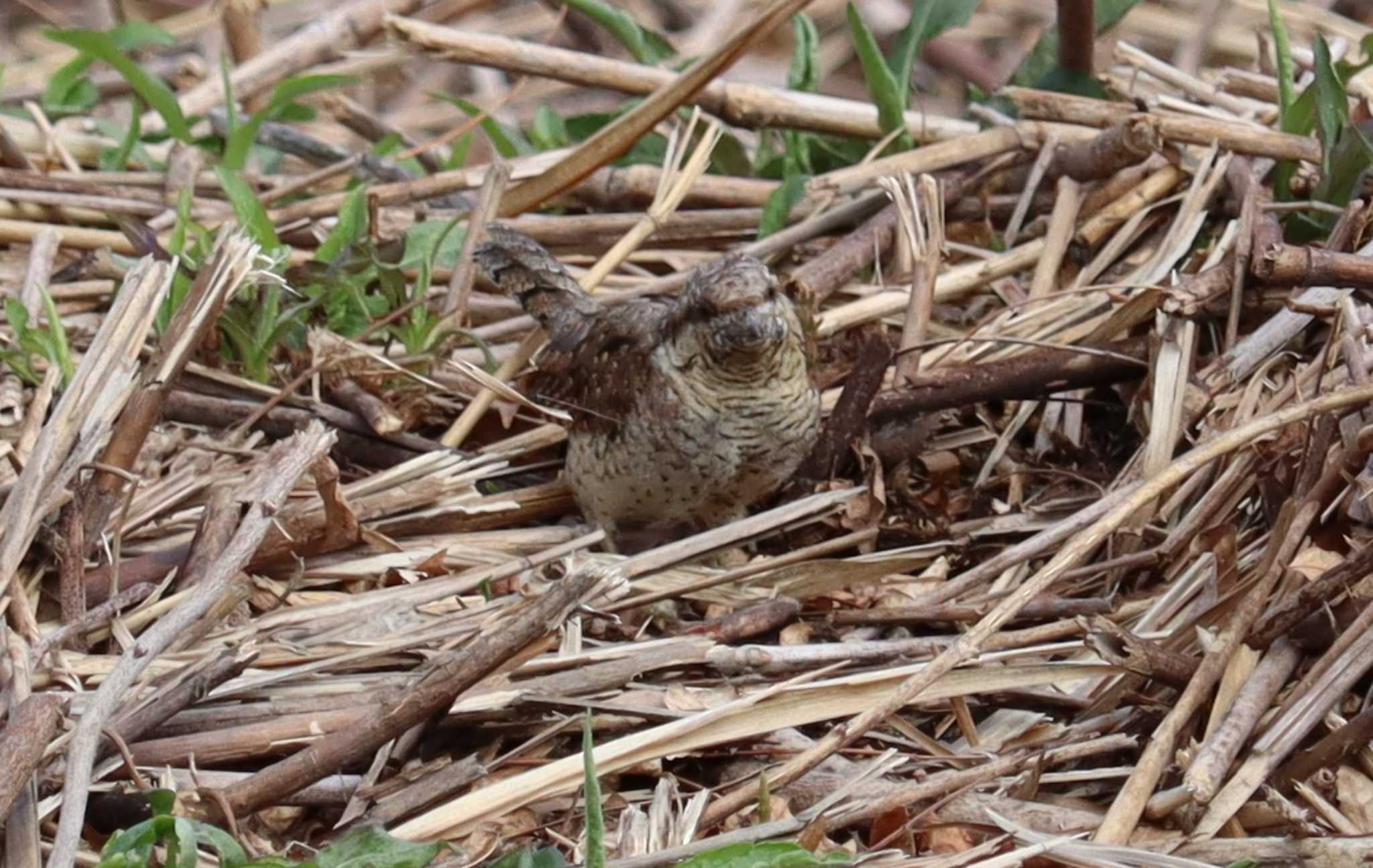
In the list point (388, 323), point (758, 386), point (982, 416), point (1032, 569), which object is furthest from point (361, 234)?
point (1032, 569)

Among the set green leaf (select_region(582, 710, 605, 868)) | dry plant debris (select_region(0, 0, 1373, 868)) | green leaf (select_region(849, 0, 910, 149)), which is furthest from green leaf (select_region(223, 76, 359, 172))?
green leaf (select_region(582, 710, 605, 868))

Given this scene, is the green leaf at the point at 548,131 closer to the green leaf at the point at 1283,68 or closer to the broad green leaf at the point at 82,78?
the broad green leaf at the point at 82,78

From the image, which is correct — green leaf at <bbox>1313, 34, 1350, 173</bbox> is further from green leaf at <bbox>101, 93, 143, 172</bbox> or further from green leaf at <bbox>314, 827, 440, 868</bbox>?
green leaf at <bbox>101, 93, 143, 172</bbox>

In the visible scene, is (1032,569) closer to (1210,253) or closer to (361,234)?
(1210,253)

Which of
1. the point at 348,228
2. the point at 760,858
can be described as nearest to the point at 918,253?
the point at 348,228

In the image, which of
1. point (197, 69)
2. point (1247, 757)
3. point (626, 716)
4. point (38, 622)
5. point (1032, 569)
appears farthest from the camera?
point (197, 69)

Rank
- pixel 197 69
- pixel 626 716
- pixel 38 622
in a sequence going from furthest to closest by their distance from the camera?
pixel 197 69, pixel 38 622, pixel 626 716

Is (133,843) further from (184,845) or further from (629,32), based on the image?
(629,32)

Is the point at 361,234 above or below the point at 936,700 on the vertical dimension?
above
